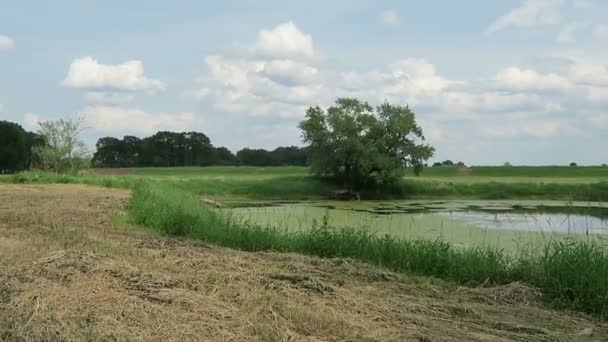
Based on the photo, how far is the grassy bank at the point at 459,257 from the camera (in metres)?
6.67

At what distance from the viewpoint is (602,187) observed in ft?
128

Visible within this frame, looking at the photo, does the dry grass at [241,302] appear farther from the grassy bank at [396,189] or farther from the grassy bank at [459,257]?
the grassy bank at [396,189]

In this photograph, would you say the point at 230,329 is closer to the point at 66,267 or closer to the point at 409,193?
the point at 66,267

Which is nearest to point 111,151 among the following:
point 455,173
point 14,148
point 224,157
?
point 224,157

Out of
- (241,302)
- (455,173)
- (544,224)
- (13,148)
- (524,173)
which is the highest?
(13,148)

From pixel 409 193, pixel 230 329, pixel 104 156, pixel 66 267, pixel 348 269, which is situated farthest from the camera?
pixel 104 156

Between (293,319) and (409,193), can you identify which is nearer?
(293,319)

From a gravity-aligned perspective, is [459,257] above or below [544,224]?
above

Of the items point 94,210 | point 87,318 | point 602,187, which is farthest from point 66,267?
point 602,187

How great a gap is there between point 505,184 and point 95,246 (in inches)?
1505

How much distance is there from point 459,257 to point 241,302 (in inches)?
159

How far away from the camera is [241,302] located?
522 centimetres

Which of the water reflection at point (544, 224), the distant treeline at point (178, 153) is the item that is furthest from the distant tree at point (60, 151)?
the distant treeline at point (178, 153)

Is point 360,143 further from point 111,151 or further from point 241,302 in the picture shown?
point 111,151
